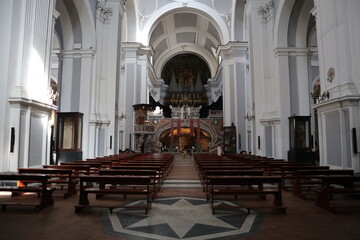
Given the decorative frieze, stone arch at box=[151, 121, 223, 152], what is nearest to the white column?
stone arch at box=[151, 121, 223, 152]

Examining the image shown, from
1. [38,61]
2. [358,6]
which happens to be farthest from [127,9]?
[358,6]

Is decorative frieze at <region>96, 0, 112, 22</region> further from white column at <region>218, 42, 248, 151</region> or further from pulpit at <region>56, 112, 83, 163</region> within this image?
white column at <region>218, 42, 248, 151</region>

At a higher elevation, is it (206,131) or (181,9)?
(181,9)

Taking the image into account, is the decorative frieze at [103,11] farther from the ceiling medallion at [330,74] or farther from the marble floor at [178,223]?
the marble floor at [178,223]

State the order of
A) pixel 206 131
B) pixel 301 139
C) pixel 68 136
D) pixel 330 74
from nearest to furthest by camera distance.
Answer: pixel 330 74 → pixel 301 139 → pixel 68 136 → pixel 206 131

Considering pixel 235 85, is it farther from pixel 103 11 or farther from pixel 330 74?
pixel 330 74

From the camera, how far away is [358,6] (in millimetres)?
6840

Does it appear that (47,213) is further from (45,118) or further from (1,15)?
(1,15)

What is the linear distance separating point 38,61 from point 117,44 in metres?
6.79

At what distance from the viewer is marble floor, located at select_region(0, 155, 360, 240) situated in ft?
10.5

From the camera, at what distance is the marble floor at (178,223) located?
3213mm

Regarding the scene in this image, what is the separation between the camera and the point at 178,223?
3.75 meters

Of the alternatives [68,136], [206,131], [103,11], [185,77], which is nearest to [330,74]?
[68,136]

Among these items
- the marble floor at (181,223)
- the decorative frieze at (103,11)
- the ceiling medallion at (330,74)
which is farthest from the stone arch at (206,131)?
the marble floor at (181,223)
